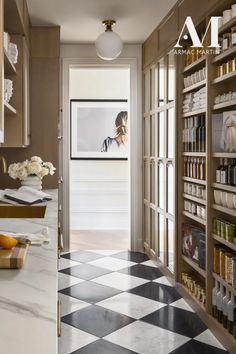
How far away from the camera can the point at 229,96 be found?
2.79m

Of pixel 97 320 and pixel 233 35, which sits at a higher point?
pixel 233 35

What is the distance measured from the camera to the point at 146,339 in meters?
2.94

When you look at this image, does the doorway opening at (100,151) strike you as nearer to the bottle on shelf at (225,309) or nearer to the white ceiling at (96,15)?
the white ceiling at (96,15)

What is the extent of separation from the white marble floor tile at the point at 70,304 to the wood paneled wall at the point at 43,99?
1474 mm

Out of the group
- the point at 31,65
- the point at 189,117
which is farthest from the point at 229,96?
the point at 31,65

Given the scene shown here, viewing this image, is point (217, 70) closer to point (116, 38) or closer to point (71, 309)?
point (116, 38)

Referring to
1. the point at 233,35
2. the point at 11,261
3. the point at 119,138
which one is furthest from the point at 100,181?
the point at 11,261

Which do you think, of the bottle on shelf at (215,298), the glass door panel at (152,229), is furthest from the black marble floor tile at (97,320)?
the glass door panel at (152,229)

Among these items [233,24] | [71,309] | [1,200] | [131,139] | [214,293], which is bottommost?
[71,309]

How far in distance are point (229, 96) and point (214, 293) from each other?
1259 mm

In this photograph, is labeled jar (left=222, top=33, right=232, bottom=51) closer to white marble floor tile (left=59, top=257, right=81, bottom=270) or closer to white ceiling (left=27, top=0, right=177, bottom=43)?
white ceiling (left=27, top=0, right=177, bottom=43)

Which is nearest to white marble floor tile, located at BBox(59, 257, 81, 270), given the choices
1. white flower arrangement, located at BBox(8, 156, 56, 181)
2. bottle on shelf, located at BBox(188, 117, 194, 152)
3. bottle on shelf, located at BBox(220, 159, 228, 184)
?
white flower arrangement, located at BBox(8, 156, 56, 181)

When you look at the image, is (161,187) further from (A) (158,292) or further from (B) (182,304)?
(B) (182,304)

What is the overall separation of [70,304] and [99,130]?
4056mm
